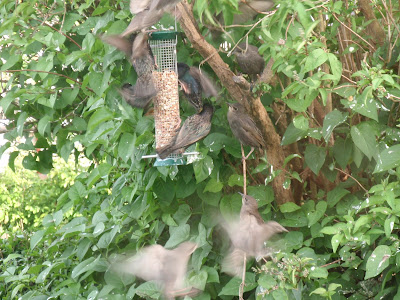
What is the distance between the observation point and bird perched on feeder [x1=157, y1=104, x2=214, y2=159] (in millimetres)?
1855

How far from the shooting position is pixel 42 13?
2760mm

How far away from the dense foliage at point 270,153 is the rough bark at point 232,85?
28 mm

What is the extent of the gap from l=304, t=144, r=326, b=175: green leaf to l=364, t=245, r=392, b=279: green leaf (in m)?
0.41

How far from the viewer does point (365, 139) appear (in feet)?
6.53

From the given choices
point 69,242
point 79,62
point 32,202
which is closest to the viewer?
point 79,62

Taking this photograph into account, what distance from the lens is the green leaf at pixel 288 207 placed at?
223cm

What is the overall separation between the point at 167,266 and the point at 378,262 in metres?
0.69

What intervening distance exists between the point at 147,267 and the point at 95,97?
33.3 inches

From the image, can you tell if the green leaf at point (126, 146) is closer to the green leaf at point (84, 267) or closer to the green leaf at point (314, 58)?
the green leaf at point (84, 267)

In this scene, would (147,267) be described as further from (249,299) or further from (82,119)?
(82,119)

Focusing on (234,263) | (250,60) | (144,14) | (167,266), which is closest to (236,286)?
(234,263)

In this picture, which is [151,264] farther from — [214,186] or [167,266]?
[214,186]

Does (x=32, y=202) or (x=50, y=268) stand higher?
(x=50, y=268)

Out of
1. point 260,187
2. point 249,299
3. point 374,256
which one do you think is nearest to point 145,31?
point 260,187
